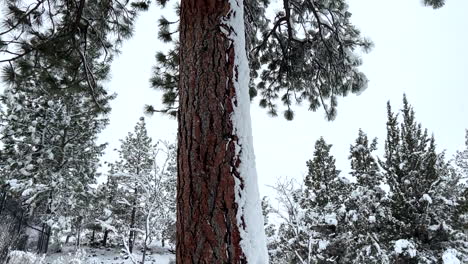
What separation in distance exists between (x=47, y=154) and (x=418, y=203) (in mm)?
15551

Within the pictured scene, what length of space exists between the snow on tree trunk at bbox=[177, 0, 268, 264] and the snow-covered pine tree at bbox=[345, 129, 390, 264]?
11.4 meters

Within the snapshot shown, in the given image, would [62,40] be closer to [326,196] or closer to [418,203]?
[418,203]

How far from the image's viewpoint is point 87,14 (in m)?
4.09

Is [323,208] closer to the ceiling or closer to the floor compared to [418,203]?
closer to the ceiling

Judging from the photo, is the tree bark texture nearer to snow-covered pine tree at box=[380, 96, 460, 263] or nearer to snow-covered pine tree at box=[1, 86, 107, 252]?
snow-covered pine tree at box=[380, 96, 460, 263]

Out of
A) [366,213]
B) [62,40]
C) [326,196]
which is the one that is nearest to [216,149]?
[62,40]

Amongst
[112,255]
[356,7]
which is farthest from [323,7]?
[112,255]

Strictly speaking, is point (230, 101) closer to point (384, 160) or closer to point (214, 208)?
point (214, 208)

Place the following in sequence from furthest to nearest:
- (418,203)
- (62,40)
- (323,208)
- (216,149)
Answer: (323,208), (418,203), (62,40), (216,149)

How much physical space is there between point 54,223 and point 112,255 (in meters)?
9.70

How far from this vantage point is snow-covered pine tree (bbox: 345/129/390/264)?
38.9ft

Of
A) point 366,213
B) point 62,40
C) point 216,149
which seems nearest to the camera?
point 216,149

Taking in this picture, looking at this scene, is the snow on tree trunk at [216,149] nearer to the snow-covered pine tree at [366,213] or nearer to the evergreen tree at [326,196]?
the snow-covered pine tree at [366,213]

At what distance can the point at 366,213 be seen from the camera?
42.4 feet
